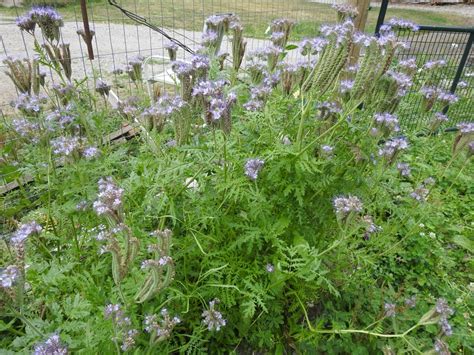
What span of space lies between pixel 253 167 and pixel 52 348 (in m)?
1.20

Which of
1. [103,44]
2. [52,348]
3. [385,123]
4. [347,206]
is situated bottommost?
[103,44]

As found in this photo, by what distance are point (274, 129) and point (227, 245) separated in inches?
28.7

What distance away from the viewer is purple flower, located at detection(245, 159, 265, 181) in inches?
78.6

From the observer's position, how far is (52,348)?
1533mm

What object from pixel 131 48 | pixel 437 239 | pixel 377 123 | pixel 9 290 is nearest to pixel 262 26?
pixel 131 48

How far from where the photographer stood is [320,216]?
7.49ft

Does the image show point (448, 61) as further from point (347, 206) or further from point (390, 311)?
point (347, 206)

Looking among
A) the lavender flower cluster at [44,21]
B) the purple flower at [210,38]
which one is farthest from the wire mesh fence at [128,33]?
the lavender flower cluster at [44,21]

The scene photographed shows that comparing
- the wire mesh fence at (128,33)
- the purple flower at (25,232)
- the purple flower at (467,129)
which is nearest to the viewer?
the purple flower at (25,232)

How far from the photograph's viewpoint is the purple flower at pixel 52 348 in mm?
1508

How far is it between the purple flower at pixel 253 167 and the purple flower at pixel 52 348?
3.67 ft

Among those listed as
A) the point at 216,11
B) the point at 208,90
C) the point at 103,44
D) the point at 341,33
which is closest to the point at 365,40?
the point at 341,33

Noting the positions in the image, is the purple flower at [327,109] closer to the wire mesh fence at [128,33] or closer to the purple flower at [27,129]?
the purple flower at [27,129]

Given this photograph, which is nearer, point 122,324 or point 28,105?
point 122,324
